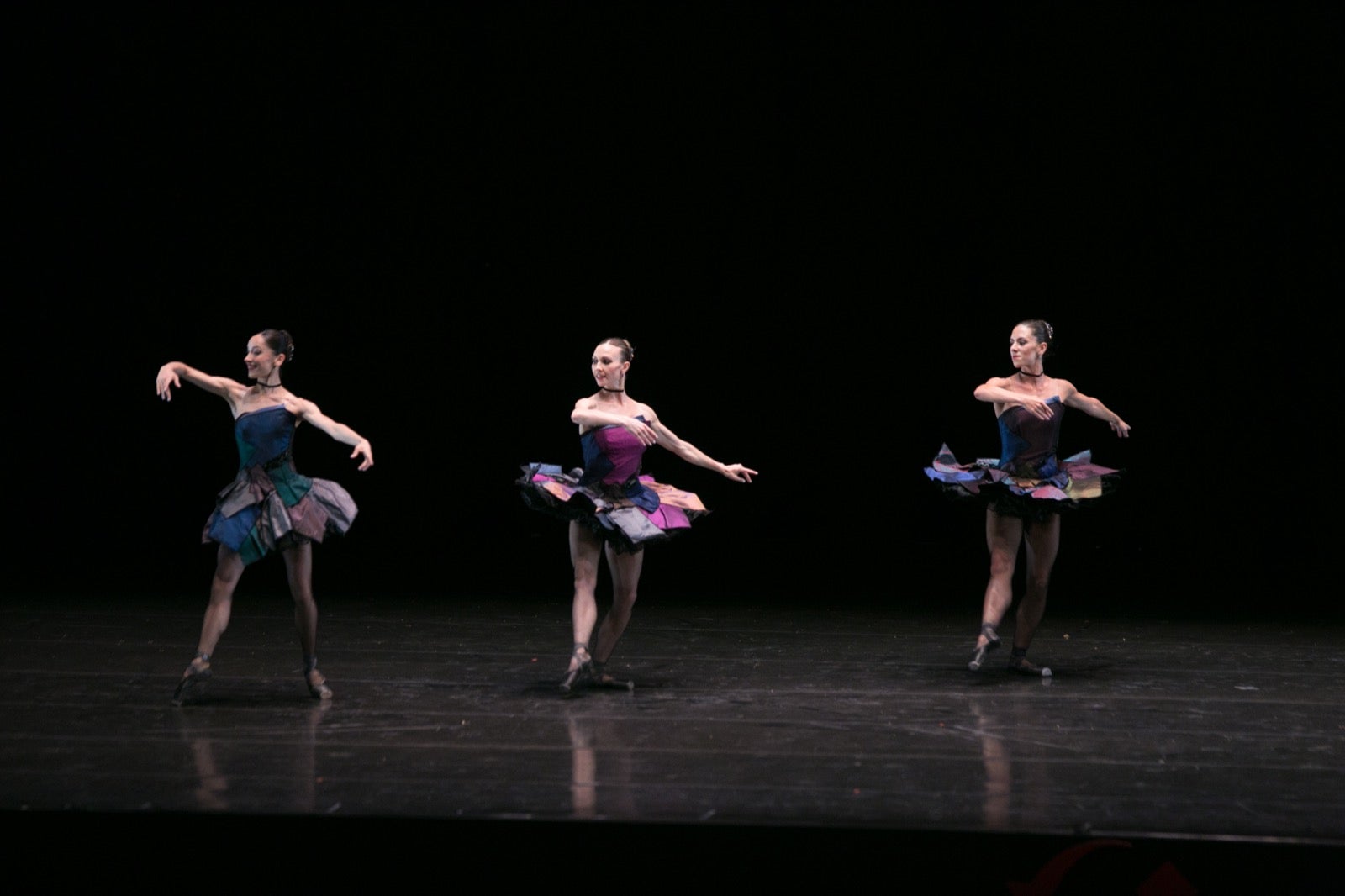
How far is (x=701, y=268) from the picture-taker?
26.2 ft

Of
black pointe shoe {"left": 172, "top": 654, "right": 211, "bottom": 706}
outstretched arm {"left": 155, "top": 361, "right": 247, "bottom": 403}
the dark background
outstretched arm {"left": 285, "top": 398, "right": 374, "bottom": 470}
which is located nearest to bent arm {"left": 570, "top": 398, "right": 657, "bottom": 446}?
outstretched arm {"left": 285, "top": 398, "right": 374, "bottom": 470}

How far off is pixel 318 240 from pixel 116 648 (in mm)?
3265

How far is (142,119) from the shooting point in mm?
7566

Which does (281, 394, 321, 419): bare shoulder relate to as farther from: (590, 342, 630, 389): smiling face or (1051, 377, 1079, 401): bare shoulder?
(1051, 377, 1079, 401): bare shoulder

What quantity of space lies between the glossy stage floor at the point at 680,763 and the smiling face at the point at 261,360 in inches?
40.5

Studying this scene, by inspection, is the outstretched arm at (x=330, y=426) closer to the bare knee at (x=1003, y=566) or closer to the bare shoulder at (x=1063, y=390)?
the bare knee at (x=1003, y=566)

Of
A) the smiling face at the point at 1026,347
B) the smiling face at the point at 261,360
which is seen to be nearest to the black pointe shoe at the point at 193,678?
the smiling face at the point at 261,360

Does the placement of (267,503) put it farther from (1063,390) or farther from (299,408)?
(1063,390)

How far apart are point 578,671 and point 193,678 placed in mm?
1191

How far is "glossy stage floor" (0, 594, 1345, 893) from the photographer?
283cm

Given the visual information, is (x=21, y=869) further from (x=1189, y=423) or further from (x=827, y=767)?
(x=1189, y=423)

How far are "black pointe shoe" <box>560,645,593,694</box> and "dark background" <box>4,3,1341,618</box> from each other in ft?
7.44

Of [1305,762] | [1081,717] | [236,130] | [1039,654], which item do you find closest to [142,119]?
[236,130]

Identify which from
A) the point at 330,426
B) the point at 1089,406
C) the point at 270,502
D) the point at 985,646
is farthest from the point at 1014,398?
the point at 270,502
